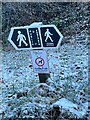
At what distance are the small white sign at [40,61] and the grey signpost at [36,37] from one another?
35 millimetres

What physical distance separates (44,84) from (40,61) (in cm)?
26

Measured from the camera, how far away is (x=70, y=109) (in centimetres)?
336

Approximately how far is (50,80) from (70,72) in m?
0.23

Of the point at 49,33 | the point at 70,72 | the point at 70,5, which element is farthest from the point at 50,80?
the point at 70,5

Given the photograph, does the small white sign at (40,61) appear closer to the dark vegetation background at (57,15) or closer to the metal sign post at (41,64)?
the metal sign post at (41,64)

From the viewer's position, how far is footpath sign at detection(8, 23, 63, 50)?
11.0 feet

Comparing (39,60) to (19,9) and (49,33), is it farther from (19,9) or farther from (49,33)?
(19,9)

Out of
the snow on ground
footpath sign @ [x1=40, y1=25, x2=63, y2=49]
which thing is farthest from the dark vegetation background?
the snow on ground

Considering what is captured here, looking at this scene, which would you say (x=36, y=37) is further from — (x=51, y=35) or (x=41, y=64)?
(x=41, y=64)

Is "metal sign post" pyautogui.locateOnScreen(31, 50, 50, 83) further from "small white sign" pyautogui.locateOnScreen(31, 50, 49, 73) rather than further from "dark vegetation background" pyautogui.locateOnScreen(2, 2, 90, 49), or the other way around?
"dark vegetation background" pyautogui.locateOnScreen(2, 2, 90, 49)

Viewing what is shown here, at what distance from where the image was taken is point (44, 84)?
3.46 m

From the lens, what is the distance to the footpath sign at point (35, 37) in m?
3.37

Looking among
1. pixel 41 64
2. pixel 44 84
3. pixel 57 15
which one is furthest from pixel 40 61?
pixel 57 15

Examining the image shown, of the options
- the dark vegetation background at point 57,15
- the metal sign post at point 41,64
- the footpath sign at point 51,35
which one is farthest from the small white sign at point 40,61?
the dark vegetation background at point 57,15
